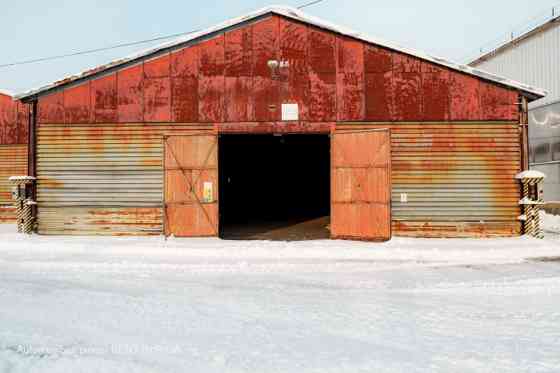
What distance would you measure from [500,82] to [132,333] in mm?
13933

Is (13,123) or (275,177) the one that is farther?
(275,177)

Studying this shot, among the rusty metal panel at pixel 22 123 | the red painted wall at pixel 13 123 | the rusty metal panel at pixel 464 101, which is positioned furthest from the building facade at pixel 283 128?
the red painted wall at pixel 13 123

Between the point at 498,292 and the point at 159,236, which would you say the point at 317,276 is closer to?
the point at 498,292

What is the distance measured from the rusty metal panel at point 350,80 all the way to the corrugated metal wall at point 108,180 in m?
4.93

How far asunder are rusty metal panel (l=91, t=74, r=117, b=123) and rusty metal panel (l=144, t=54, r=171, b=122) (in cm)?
112

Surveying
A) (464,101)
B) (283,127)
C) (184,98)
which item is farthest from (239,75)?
(464,101)

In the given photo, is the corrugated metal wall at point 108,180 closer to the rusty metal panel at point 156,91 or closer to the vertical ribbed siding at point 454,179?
the rusty metal panel at point 156,91

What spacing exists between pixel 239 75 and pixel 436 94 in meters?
6.77

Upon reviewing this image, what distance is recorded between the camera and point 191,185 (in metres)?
14.4

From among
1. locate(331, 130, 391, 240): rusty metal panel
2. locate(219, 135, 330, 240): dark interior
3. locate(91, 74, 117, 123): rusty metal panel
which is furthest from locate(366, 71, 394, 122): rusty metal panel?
locate(219, 135, 330, 240): dark interior

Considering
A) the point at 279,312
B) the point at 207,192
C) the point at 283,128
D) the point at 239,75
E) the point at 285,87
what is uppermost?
the point at 239,75

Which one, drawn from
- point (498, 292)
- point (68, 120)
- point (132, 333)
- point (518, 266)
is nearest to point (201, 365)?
point (132, 333)

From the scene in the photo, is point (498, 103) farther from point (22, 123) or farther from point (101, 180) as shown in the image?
point (22, 123)

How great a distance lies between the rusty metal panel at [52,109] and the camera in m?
14.5
